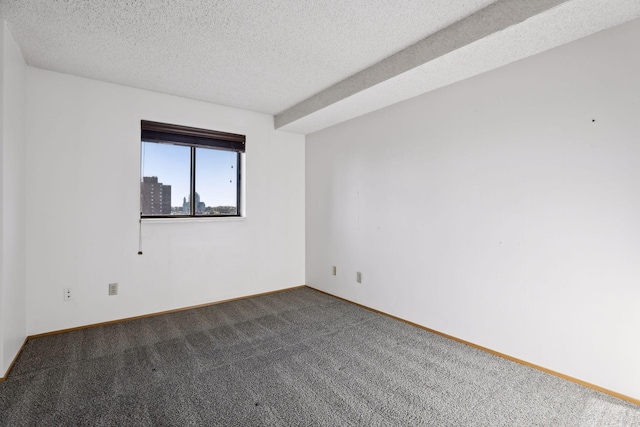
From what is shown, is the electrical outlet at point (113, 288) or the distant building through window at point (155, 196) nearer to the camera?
the electrical outlet at point (113, 288)

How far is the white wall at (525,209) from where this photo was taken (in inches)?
76.0

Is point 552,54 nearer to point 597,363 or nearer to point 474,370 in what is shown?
point 597,363

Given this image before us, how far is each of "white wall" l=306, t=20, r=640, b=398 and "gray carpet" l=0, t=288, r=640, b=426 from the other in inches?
12.4

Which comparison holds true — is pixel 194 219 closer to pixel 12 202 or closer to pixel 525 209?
pixel 12 202

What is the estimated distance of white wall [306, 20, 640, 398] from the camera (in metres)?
1.93

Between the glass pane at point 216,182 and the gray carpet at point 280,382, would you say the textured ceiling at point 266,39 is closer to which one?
the glass pane at point 216,182

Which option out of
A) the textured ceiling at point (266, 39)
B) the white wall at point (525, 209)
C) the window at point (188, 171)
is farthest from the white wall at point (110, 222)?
the white wall at point (525, 209)

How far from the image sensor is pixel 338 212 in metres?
4.08

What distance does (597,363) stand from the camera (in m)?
2.02

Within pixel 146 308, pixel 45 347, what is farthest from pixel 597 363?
pixel 45 347

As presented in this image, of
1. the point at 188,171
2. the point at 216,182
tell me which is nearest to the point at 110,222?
the point at 188,171

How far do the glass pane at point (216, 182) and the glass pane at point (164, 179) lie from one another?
14 centimetres

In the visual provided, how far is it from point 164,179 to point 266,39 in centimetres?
208

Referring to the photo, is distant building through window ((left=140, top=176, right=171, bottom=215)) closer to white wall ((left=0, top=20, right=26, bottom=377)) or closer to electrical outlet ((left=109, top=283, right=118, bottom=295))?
electrical outlet ((left=109, top=283, right=118, bottom=295))
